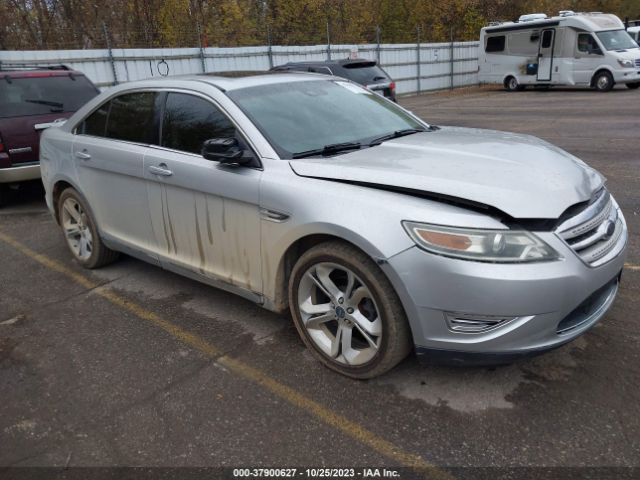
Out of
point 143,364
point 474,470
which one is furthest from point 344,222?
point 143,364

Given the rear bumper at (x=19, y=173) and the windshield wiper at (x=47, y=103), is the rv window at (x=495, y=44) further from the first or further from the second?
the rear bumper at (x=19, y=173)

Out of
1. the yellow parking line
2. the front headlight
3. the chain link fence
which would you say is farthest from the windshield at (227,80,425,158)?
the chain link fence

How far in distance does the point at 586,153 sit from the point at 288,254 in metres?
7.48

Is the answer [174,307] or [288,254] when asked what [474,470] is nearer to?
[288,254]

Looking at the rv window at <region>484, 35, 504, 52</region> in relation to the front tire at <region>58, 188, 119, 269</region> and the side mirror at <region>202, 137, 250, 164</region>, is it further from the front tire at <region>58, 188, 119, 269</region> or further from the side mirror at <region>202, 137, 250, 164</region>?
the side mirror at <region>202, 137, 250, 164</region>

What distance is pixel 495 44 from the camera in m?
23.2

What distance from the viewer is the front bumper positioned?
2.54 metres

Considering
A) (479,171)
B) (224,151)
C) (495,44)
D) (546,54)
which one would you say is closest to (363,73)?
(224,151)

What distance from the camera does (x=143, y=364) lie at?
11.3 ft

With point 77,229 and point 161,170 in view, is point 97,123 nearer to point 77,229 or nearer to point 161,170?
point 77,229

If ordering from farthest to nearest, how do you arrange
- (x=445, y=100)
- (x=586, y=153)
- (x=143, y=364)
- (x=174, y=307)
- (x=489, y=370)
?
(x=445, y=100)
(x=586, y=153)
(x=174, y=307)
(x=143, y=364)
(x=489, y=370)

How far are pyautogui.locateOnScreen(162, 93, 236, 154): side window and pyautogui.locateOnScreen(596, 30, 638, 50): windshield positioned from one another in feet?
66.2

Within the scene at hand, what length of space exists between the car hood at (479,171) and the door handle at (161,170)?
1.05 meters

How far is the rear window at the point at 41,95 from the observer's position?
7195 mm
